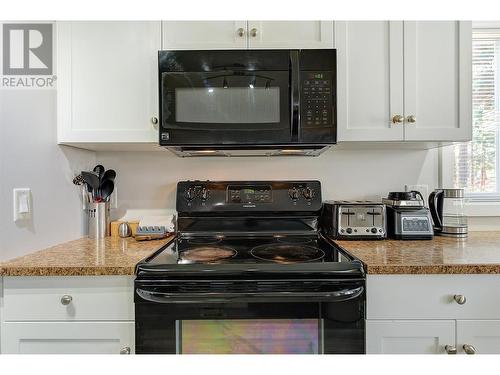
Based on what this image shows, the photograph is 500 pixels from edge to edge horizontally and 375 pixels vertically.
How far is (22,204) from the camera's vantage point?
1.32 metres

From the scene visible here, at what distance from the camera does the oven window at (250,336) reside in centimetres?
112

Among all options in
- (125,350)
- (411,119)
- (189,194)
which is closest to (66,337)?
(125,350)

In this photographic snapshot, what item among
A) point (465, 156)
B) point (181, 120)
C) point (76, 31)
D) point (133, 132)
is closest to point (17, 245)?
point (133, 132)

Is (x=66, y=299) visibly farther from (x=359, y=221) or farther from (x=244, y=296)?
(x=359, y=221)

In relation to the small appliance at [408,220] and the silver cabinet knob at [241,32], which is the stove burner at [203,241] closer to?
the small appliance at [408,220]

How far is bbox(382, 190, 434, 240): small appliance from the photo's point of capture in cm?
155

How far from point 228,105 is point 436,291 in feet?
3.54

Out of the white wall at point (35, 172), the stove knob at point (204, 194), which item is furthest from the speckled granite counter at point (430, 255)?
the white wall at point (35, 172)

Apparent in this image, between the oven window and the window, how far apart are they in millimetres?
1356

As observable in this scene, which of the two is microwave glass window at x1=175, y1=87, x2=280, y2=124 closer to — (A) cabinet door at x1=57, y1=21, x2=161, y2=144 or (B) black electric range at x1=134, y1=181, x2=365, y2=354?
(A) cabinet door at x1=57, y1=21, x2=161, y2=144

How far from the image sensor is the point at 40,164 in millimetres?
1418

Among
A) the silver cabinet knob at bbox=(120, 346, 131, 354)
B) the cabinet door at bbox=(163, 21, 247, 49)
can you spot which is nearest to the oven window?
the silver cabinet knob at bbox=(120, 346, 131, 354)

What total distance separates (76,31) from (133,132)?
53cm

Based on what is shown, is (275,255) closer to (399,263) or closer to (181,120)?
(399,263)
